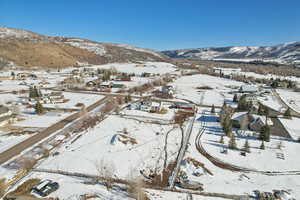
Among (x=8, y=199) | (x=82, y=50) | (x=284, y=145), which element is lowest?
(x=8, y=199)

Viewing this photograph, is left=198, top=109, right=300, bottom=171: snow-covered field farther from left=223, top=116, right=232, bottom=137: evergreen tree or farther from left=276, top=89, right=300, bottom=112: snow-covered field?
left=276, top=89, right=300, bottom=112: snow-covered field

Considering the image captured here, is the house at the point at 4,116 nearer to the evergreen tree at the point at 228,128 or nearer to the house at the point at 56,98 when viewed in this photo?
the house at the point at 56,98

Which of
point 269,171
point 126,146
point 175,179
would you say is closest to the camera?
point 175,179

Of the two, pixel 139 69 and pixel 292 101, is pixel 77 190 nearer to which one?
pixel 292 101

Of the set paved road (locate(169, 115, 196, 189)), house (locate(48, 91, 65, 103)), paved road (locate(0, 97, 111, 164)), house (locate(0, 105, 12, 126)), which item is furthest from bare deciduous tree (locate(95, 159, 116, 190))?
house (locate(48, 91, 65, 103))

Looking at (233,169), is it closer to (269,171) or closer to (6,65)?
(269,171)

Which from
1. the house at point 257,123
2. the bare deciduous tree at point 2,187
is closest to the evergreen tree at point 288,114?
the house at point 257,123

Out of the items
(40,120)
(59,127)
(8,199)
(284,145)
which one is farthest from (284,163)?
(40,120)

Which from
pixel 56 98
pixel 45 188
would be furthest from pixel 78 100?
pixel 45 188

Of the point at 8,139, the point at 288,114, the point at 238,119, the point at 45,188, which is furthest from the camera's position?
the point at 288,114
